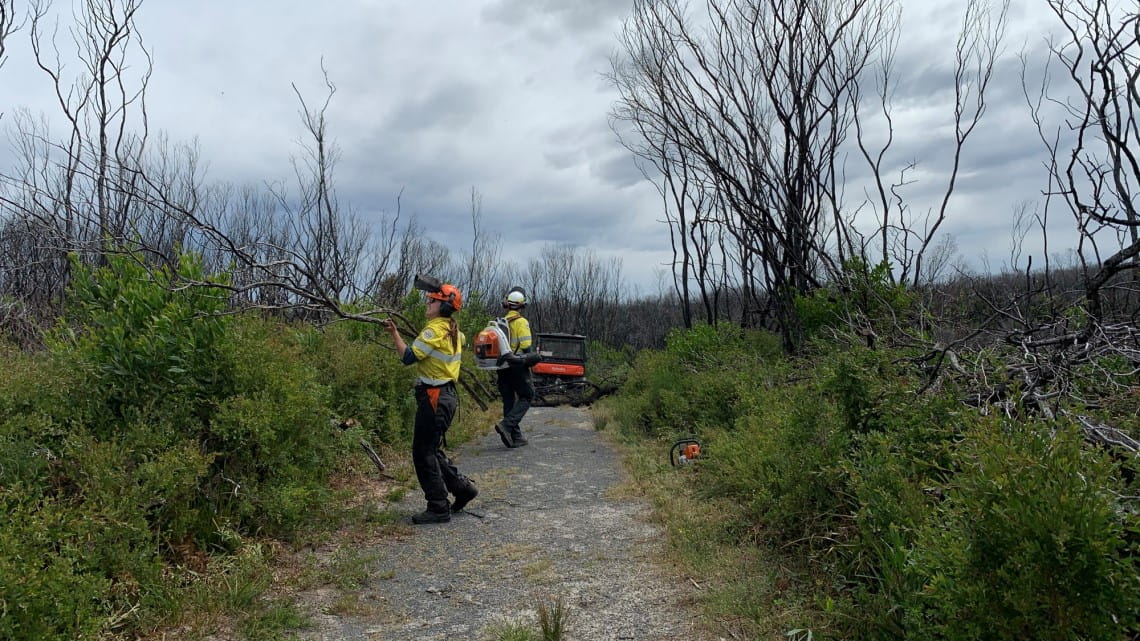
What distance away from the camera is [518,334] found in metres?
9.66

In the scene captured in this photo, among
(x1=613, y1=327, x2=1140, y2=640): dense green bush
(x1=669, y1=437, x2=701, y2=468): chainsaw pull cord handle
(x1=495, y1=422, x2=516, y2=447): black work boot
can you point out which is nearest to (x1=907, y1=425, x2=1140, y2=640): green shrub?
(x1=613, y1=327, x2=1140, y2=640): dense green bush

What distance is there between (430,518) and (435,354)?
1.30 metres

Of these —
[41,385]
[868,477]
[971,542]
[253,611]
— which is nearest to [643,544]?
[868,477]

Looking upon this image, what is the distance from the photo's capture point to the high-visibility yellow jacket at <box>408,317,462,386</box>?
Answer: 558cm

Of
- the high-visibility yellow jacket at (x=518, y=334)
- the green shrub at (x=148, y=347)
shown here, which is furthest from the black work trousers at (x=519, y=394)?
the green shrub at (x=148, y=347)

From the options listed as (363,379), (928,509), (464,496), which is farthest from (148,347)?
(928,509)

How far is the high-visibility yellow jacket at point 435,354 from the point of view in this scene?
558 cm

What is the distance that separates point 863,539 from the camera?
3.51 meters

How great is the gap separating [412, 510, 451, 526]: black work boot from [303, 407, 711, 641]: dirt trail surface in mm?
71

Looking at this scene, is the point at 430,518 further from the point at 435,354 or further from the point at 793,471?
the point at 793,471

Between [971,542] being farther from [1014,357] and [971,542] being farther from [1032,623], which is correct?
[1014,357]

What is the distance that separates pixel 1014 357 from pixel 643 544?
8.61 ft

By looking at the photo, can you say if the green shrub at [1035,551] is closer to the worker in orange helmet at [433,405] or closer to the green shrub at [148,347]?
the worker in orange helmet at [433,405]

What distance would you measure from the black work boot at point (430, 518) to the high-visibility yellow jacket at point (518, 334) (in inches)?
161
